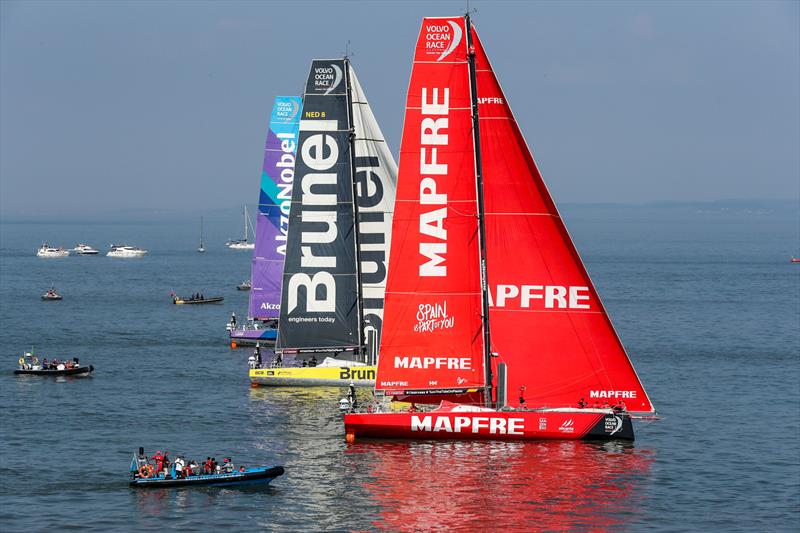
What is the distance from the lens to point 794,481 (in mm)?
61938

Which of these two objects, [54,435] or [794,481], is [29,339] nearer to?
[54,435]

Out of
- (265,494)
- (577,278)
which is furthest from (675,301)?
(265,494)

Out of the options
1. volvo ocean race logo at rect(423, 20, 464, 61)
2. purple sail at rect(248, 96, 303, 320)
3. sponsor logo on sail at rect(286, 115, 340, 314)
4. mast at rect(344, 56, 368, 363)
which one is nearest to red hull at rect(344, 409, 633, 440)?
volvo ocean race logo at rect(423, 20, 464, 61)

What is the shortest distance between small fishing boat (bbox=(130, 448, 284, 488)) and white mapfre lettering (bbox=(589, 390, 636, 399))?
16.7 m

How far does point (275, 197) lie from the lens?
358 ft

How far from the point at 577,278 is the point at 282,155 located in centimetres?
4888

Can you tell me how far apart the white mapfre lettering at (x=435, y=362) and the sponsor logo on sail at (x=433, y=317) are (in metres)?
1.52

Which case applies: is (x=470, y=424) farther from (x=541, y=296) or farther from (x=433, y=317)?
(x=541, y=296)

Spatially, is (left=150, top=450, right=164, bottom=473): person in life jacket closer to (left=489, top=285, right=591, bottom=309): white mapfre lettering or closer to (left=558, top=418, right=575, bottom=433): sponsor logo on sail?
(left=489, top=285, right=591, bottom=309): white mapfre lettering

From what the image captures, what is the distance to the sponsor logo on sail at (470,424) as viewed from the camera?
63750 mm

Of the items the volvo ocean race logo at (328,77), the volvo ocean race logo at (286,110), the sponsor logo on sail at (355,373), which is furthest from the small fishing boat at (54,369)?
the volvo ocean race logo at (286,110)

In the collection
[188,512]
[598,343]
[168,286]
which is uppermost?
[168,286]

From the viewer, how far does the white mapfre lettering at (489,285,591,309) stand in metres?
64.8

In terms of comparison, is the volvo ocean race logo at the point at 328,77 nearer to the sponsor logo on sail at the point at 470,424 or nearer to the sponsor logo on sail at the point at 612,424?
the sponsor logo on sail at the point at 470,424
